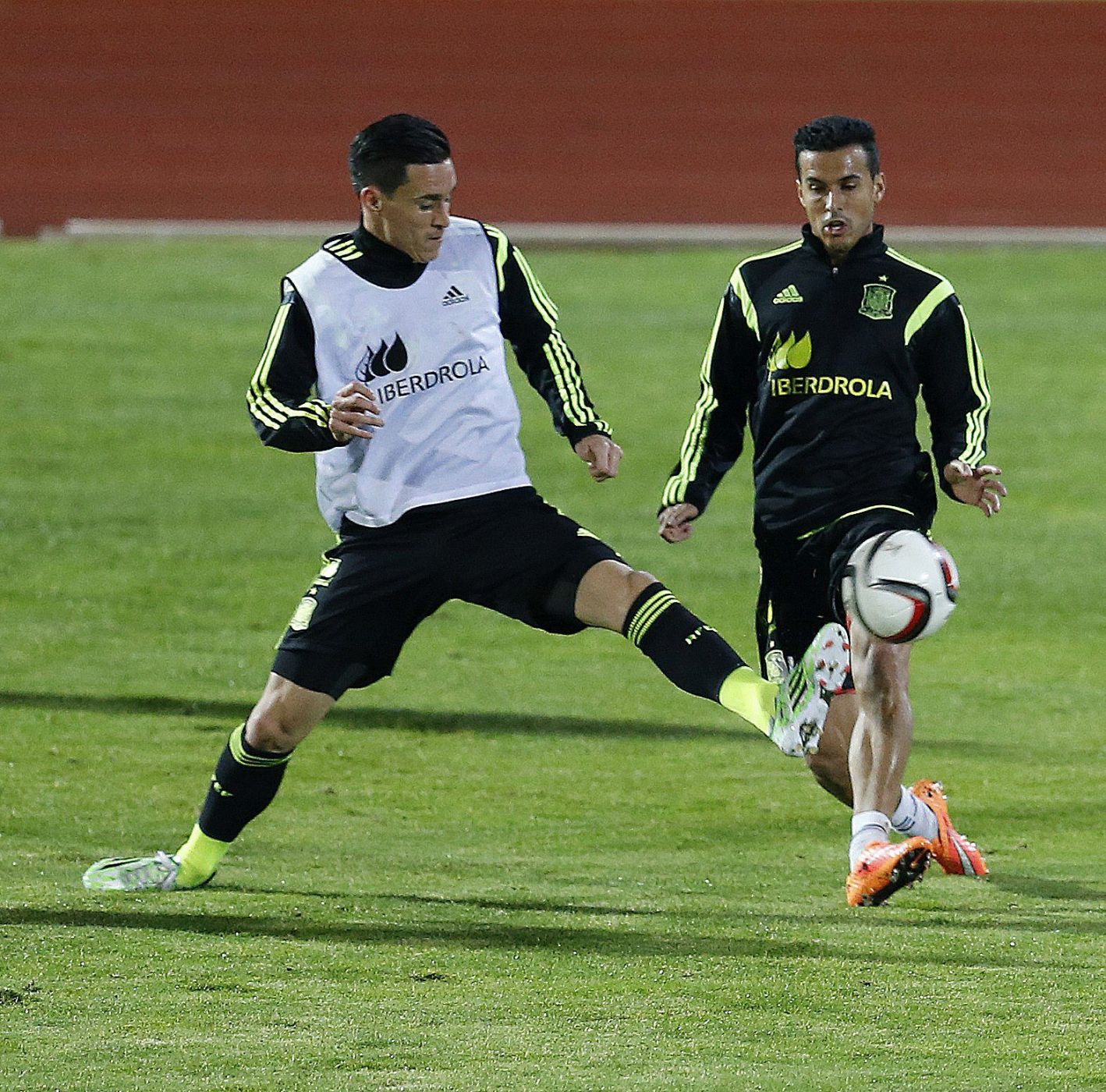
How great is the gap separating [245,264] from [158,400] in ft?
18.6

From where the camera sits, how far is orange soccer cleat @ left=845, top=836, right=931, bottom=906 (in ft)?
17.4

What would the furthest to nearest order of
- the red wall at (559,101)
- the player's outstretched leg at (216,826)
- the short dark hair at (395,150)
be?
1. the red wall at (559,101)
2. the player's outstretched leg at (216,826)
3. the short dark hair at (395,150)

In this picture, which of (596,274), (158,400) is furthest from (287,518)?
(596,274)

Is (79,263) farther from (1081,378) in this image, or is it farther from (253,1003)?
(253,1003)

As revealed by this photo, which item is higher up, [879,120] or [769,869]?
[879,120]

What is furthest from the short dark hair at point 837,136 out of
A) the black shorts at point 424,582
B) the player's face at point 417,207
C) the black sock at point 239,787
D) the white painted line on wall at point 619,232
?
the white painted line on wall at point 619,232

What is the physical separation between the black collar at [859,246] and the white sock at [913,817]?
1.42 meters

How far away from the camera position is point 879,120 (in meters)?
25.2

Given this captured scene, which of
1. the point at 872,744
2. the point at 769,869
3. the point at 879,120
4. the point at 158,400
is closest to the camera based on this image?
the point at 872,744

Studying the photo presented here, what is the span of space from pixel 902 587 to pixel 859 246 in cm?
105

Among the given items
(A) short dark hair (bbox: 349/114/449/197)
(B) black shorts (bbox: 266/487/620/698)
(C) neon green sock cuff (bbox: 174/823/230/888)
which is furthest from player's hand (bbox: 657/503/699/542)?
(C) neon green sock cuff (bbox: 174/823/230/888)

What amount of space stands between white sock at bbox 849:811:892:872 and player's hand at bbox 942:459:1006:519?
0.82 meters

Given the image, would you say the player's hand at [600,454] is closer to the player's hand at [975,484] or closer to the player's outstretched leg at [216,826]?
the player's hand at [975,484]

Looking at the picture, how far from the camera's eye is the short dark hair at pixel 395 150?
573cm
